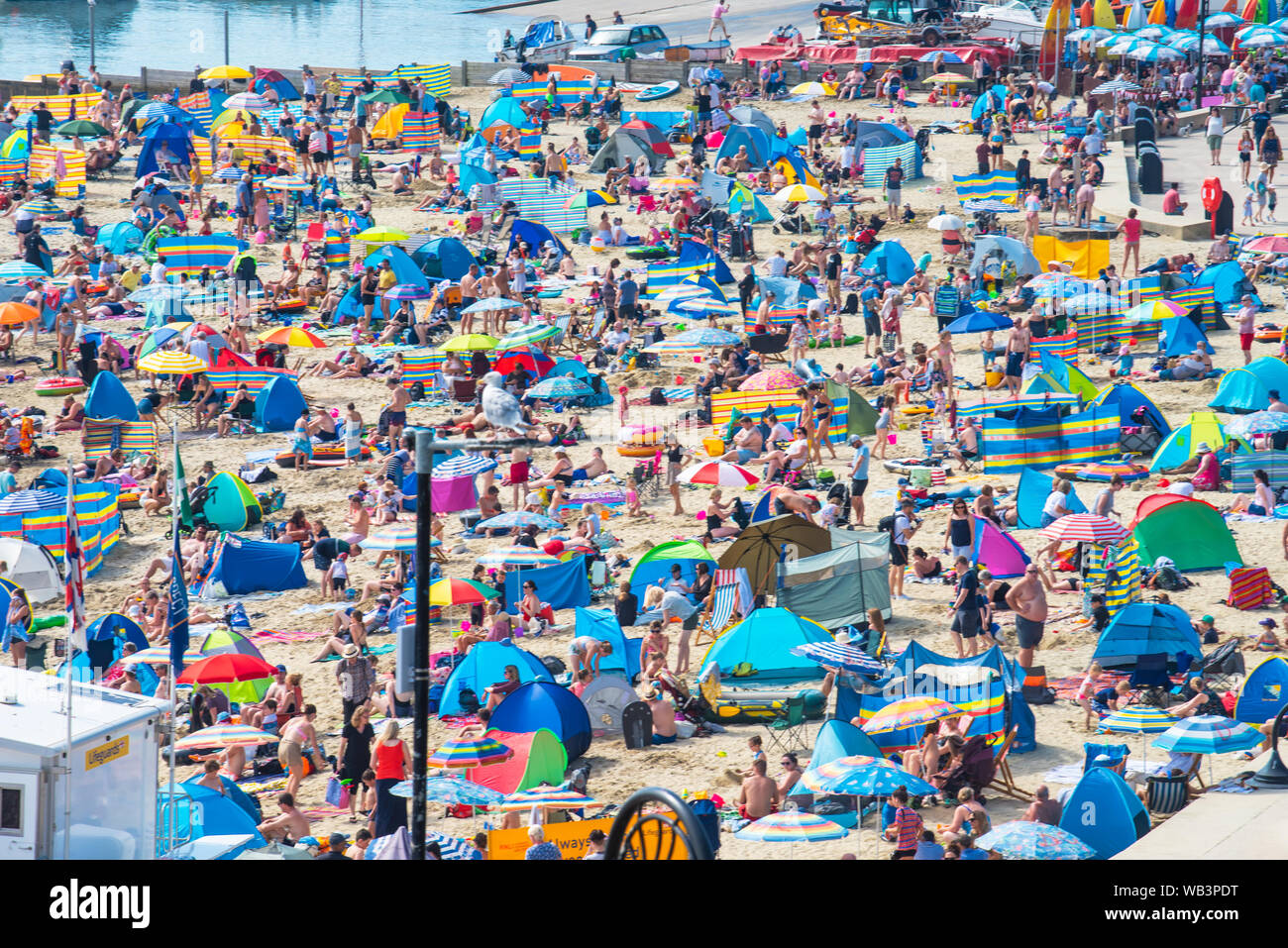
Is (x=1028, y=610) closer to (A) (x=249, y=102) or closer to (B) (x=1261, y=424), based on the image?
(B) (x=1261, y=424)

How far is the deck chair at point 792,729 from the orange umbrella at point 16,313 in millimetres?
18788

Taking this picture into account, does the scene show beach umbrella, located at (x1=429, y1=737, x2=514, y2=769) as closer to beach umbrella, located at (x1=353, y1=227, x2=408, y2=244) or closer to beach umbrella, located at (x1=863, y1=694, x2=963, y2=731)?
beach umbrella, located at (x1=863, y1=694, x2=963, y2=731)

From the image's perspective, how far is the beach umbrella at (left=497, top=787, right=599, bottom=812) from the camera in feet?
48.8

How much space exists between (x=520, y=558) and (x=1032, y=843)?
29.9 ft

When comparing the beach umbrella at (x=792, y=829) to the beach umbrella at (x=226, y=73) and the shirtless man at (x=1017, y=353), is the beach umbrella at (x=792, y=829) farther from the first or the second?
the beach umbrella at (x=226, y=73)

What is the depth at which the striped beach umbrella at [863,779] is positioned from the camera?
1370 cm

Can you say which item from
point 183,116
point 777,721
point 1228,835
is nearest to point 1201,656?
point 777,721

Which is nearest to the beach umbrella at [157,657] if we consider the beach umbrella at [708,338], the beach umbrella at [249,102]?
the beach umbrella at [708,338]

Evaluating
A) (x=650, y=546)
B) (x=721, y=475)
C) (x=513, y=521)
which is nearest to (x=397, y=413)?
(x=513, y=521)

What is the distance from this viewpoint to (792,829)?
44.5ft

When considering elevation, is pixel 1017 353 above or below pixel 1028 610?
above

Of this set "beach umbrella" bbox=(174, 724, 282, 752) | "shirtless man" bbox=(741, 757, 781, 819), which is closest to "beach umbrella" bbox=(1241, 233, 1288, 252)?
"shirtless man" bbox=(741, 757, 781, 819)

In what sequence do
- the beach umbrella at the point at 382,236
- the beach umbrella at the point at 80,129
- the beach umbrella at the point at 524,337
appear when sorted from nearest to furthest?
the beach umbrella at the point at 524,337, the beach umbrella at the point at 382,236, the beach umbrella at the point at 80,129
